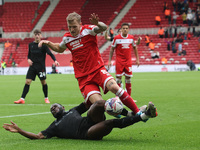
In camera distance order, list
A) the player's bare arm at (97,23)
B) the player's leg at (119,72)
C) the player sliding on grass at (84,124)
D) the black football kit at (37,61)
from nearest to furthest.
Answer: the player sliding on grass at (84,124) < the player's bare arm at (97,23) < the black football kit at (37,61) < the player's leg at (119,72)

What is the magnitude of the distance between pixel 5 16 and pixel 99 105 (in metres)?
49.0

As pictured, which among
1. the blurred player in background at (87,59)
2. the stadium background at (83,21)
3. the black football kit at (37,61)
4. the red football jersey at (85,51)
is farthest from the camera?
the stadium background at (83,21)

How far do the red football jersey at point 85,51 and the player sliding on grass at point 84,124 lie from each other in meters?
1.04

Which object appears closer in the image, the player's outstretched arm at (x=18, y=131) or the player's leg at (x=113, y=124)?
the player's leg at (x=113, y=124)

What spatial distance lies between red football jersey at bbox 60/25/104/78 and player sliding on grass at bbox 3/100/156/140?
104 centimetres

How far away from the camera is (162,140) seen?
6.14m

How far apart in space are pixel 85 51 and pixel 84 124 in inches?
64.3

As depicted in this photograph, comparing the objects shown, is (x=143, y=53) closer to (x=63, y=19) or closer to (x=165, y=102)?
(x=63, y=19)

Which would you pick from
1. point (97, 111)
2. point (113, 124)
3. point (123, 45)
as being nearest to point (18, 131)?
point (97, 111)

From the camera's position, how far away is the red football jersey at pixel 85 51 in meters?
7.32

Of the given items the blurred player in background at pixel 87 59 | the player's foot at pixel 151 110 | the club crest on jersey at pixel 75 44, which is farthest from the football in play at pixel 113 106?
the club crest on jersey at pixel 75 44

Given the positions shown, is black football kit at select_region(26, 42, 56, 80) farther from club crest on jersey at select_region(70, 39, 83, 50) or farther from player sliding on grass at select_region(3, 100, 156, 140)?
player sliding on grass at select_region(3, 100, 156, 140)

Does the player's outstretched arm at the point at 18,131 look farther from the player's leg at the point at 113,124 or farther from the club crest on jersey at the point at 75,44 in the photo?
the club crest on jersey at the point at 75,44

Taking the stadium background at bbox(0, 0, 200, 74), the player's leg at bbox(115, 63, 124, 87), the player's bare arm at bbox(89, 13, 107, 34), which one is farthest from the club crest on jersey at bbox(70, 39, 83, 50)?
the stadium background at bbox(0, 0, 200, 74)
